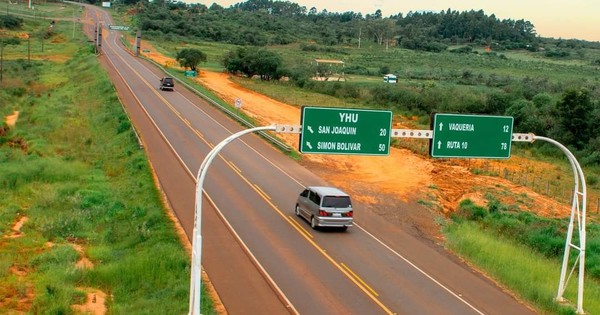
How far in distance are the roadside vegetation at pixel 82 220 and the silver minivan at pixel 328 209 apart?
5599 millimetres

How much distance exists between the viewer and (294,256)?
2272cm

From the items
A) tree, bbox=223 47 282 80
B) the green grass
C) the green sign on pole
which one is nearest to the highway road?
the green grass

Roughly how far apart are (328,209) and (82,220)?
398 inches

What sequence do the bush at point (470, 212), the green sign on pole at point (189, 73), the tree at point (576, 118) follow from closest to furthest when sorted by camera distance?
the bush at point (470, 212) < the tree at point (576, 118) < the green sign on pole at point (189, 73)

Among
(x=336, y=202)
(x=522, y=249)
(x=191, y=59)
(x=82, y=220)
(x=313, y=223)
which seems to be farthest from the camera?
(x=191, y=59)

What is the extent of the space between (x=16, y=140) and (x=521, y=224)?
3192 cm

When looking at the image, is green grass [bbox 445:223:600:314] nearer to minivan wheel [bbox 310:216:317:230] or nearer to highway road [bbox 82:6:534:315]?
highway road [bbox 82:6:534:315]

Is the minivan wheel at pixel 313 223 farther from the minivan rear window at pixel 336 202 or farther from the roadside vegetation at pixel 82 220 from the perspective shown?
the roadside vegetation at pixel 82 220

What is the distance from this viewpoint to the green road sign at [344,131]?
1789 cm

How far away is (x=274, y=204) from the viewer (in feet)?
98.3

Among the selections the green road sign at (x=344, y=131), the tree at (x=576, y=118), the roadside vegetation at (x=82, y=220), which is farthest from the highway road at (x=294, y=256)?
the tree at (x=576, y=118)

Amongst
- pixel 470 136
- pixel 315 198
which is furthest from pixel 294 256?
pixel 470 136

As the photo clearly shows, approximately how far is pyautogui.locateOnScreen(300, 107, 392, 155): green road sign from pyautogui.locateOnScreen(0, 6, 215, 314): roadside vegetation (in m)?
5.36

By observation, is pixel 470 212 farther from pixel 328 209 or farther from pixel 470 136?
pixel 470 136
